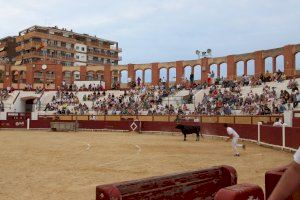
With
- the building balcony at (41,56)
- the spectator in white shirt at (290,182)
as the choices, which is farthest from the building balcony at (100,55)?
the spectator in white shirt at (290,182)

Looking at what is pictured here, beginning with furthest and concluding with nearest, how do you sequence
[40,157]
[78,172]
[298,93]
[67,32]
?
[67,32] < [298,93] < [40,157] < [78,172]

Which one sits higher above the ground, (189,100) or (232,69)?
(232,69)

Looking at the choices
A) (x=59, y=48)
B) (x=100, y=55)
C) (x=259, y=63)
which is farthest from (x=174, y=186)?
(x=100, y=55)

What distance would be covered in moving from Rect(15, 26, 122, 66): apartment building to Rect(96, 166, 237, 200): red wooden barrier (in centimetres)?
7977

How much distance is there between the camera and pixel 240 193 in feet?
9.46

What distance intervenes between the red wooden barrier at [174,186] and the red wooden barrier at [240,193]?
96 cm

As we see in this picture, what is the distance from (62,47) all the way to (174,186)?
92161 millimetres

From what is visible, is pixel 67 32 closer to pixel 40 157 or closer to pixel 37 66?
pixel 37 66

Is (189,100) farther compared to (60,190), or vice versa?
(189,100)

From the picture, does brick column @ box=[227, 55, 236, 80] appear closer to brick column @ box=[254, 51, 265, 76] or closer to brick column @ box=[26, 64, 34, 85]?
brick column @ box=[254, 51, 265, 76]

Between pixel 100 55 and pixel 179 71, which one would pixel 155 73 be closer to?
pixel 179 71

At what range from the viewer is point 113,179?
32.8 ft

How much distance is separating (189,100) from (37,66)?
2647 cm

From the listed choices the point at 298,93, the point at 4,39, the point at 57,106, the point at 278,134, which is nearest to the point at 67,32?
the point at 4,39
